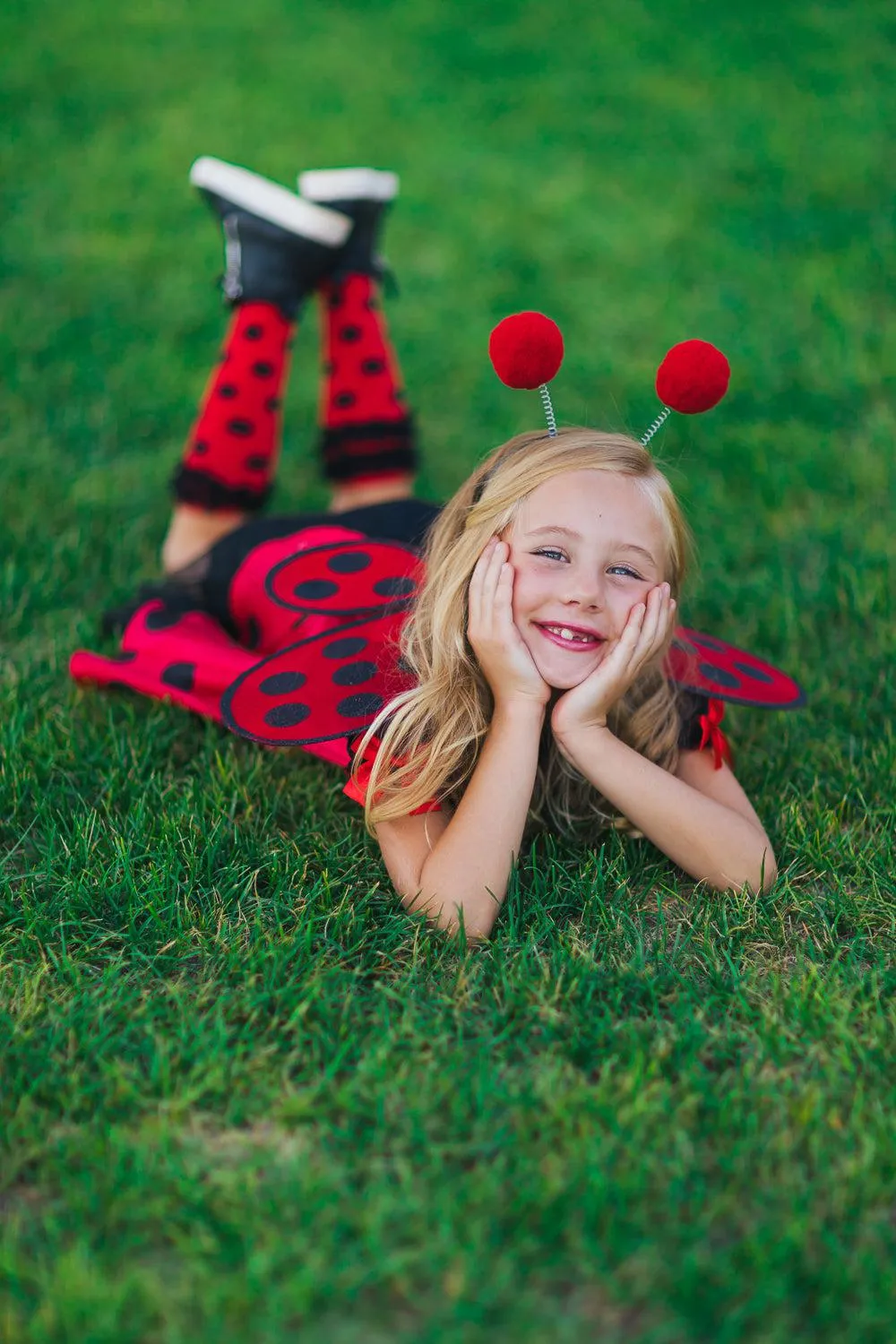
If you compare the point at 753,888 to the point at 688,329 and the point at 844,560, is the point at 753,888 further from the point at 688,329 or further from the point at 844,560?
the point at 688,329

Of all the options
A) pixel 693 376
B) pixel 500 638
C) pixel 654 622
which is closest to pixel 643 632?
pixel 654 622

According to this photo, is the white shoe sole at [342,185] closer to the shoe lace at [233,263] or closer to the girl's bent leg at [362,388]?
the girl's bent leg at [362,388]

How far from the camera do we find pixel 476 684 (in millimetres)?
2260

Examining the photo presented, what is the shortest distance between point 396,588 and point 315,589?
0.17 meters

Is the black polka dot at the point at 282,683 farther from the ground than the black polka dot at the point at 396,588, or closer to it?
closer to it

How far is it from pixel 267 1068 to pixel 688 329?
3.70m

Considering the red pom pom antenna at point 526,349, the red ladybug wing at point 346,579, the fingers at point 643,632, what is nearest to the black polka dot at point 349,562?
the red ladybug wing at point 346,579

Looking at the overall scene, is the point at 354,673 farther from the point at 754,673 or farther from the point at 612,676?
the point at 754,673

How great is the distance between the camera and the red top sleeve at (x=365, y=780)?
217cm

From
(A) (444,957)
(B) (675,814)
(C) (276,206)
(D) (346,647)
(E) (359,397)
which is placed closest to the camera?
(A) (444,957)

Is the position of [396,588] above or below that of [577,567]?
below

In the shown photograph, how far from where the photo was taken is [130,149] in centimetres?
595

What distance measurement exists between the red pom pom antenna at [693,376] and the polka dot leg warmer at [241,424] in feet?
4.45

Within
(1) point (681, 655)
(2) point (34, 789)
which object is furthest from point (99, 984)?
(1) point (681, 655)
